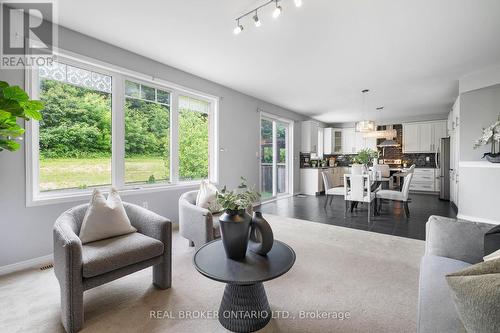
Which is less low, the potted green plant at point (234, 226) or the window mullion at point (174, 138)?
the window mullion at point (174, 138)

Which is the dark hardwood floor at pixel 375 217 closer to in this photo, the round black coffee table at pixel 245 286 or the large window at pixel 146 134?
the large window at pixel 146 134

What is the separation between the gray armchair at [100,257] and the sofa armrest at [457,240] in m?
2.04

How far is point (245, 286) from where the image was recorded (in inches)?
62.8

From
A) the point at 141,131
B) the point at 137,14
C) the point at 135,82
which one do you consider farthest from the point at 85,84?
the point at 137,14

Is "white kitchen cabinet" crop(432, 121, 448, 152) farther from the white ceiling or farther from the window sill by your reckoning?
the window sill

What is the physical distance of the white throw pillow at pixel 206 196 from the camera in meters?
2.99

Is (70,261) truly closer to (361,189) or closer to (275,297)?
(275,297)

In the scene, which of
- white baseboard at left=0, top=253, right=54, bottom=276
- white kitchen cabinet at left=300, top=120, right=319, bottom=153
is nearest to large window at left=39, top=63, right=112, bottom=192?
white baseboard at left=0, top=253, right=54, bottom=276

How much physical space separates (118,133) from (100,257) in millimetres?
2022

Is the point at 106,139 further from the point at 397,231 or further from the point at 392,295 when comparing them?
the point at 397,231

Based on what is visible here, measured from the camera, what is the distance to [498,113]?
4008 mm

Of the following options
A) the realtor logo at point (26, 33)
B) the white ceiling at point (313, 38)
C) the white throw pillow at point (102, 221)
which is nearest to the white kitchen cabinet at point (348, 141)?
the white ceiling at point (313, 38)

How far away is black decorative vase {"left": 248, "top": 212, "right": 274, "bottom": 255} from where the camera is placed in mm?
1648

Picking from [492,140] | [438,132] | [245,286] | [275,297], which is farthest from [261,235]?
[438,132]
